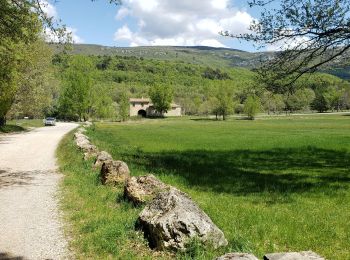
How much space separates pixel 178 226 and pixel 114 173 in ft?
25.5

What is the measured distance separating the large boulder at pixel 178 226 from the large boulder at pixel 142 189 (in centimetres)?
284

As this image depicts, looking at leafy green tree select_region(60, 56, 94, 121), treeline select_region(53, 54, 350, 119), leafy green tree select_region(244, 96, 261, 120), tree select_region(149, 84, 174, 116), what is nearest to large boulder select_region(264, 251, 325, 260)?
treeline select_region(53, 54, 350, 119)

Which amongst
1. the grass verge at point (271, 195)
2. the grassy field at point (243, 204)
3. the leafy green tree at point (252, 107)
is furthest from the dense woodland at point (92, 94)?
the grassy field at point (243, 204)

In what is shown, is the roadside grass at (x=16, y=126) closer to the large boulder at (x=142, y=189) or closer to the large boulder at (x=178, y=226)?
the large boulder at (x=142, y=189)

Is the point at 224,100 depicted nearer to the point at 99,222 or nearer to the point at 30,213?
the point at 30,213

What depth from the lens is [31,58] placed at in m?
51.9

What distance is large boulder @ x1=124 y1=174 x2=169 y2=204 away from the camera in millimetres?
12375

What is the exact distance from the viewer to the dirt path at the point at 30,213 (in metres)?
9.27

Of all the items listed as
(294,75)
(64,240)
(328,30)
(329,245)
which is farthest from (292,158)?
(64,240)

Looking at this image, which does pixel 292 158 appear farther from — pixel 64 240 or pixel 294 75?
pixel 64 240

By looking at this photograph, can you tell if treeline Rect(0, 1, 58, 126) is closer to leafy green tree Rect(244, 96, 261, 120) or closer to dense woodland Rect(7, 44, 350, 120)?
dense woodland Rect(7, 44, 350, 120)

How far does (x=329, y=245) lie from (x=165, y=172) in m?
11.7

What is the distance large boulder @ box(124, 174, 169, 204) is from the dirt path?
213 centimetres

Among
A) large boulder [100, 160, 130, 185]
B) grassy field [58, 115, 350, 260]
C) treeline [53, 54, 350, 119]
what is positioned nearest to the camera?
grassy field [58, 115, 350, 260]
